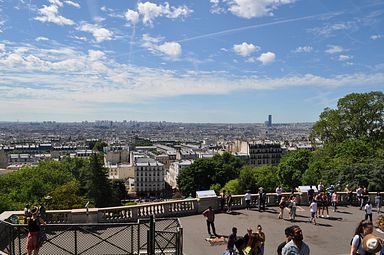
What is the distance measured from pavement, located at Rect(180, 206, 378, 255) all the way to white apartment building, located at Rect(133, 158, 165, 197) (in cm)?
10020

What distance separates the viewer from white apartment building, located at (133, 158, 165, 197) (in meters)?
118

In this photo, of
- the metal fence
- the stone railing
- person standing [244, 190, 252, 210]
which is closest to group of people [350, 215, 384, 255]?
the metal fence

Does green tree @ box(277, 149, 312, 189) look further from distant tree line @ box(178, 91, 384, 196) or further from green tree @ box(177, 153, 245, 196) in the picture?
green tree @ box(177, 153, 245, 196)

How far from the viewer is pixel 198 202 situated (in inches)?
713

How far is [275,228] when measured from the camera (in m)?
15.8

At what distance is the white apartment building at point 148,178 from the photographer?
117625 mm

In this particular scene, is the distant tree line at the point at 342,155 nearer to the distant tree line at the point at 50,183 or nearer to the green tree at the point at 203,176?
the green tree at the point at 203,176

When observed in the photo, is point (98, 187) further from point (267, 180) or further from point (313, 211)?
point (313, 211)

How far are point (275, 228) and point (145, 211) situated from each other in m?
5.32

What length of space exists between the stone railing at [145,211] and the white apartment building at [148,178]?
98.9 meters

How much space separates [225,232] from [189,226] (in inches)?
60.7

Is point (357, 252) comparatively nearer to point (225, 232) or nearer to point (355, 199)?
point (225, 232)

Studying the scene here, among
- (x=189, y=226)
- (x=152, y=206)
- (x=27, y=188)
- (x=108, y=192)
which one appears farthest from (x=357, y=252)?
(x=108, y=192)

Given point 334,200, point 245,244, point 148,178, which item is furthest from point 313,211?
point 148,178
